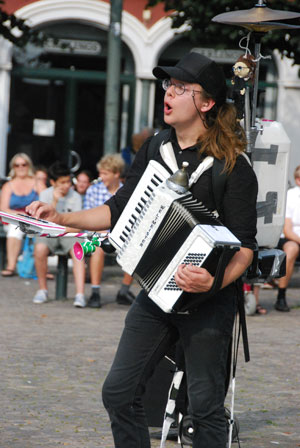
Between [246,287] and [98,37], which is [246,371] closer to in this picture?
[246,287]

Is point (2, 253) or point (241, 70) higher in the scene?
point (241, 70)

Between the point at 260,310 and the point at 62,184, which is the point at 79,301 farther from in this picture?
the point at 260,310

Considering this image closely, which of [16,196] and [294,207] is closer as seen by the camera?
[294,207]

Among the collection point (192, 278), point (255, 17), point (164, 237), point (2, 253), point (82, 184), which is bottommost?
point (2, 253)

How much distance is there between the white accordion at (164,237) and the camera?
155 inches

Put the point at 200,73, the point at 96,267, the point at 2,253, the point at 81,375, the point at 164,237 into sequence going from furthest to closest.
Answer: the point at 2,253
the point at 96,267
the point at 81,375
the point at 200,73
the point at 164,237

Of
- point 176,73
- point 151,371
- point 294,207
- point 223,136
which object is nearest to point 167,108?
point 176,73

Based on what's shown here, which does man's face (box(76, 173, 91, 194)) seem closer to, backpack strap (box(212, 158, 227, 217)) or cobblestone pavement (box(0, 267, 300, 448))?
cobblestone pavement (box(0, 267, 300, 448))

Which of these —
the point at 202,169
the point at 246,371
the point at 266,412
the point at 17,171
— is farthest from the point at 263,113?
the point at 202,169

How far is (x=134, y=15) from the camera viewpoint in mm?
18922

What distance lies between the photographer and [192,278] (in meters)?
3.91

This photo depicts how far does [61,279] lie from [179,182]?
6.99 m

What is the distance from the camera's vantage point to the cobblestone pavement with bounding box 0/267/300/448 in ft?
18.9

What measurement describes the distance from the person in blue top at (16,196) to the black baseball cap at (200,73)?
28.1ft
